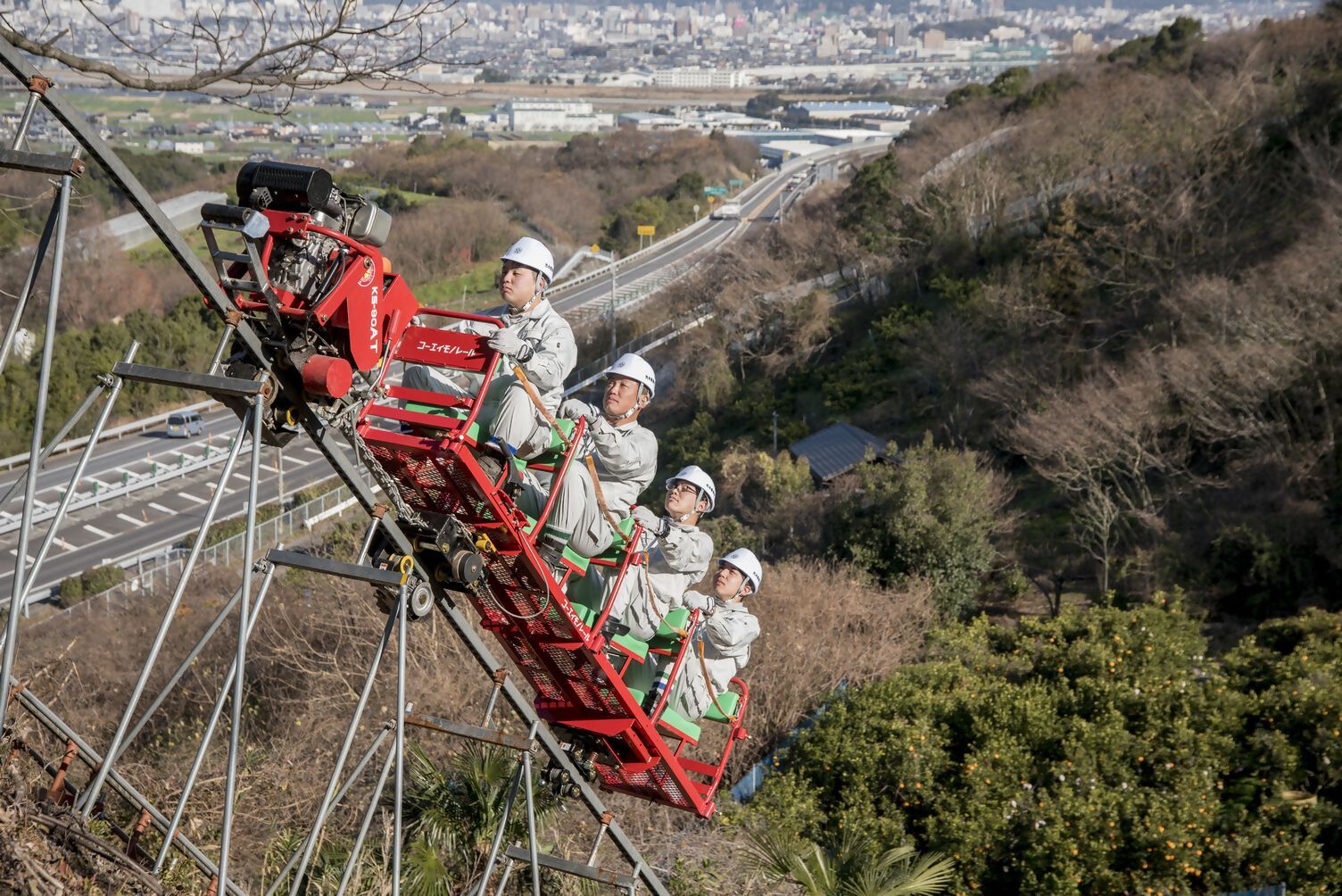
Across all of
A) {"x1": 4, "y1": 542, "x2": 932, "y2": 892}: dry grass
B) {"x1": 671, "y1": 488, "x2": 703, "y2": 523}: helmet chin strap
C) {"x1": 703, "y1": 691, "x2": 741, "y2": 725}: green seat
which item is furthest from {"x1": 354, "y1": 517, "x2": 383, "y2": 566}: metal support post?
{"x1": 4, "y1": 542, "x2": 932, "y2": 892}: dry grass

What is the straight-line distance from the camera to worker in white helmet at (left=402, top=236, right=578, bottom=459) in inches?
273

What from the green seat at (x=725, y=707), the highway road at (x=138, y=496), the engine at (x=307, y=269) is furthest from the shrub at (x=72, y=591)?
the engine at (x=307, y=269)

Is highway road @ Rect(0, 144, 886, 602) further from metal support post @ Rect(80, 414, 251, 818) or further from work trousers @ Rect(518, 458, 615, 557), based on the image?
metal support post @ Rect(80, 414, 251, 818)

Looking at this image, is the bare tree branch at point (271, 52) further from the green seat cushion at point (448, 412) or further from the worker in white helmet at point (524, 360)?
the green seat cushion at point (448, 412)

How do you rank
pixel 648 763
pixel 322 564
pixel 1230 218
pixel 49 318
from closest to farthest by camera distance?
pixel 49 318, pixel 322 564, pixel 648 763, pixel 1230 218

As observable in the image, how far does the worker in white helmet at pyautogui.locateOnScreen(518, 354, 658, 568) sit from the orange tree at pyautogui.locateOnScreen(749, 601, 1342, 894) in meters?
5.54

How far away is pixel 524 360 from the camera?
688 centimetres

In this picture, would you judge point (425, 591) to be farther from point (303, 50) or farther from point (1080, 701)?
point (1080, 701)

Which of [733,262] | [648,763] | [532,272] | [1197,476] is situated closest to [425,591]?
[532,272]

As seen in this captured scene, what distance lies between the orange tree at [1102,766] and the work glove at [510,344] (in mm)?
7166

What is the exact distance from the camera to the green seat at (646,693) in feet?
29.9

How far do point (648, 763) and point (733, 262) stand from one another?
3809 centimetres

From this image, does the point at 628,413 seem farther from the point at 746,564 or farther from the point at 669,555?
the point at 746,564

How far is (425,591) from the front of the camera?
672 cm
